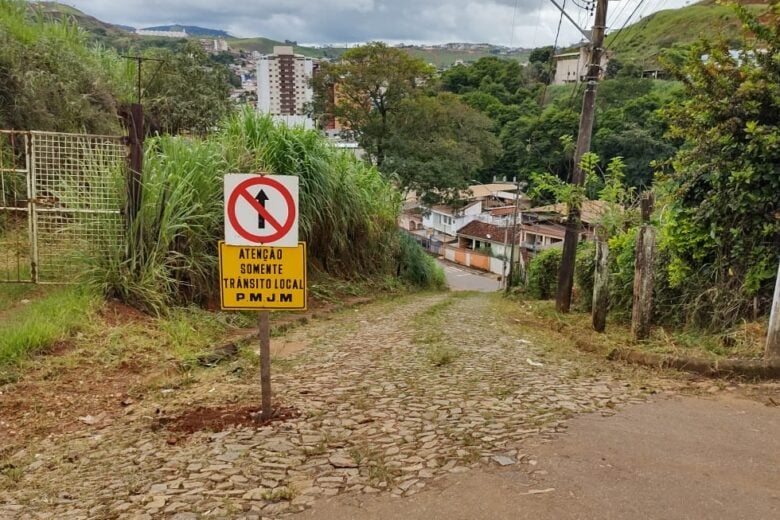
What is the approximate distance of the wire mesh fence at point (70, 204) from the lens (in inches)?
273

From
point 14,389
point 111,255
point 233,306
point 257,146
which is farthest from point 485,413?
point 257,146

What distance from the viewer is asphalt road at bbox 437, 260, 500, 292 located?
4166cm

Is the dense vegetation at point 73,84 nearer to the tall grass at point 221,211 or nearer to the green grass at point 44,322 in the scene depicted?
the tall grass at point 221,211

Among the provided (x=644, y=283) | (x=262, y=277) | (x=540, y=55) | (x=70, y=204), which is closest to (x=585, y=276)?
(x=644, y=283)

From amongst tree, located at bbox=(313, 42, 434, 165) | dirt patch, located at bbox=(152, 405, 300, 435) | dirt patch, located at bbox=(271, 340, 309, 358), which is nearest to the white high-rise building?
tree, located at bbox=(313, 42, 434, 165)

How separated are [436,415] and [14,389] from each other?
139 inches

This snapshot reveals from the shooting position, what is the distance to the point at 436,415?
4.27 metres

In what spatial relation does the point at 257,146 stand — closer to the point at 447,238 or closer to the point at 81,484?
the point at 81,484

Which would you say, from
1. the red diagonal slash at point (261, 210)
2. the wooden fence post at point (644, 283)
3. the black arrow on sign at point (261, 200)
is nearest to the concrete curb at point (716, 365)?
the wooden fence post at point (644, 283)

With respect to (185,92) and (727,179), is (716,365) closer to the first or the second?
(727,179)

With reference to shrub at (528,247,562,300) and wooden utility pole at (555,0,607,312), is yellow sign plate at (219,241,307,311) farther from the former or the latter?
shrub at (528,247,562,300)

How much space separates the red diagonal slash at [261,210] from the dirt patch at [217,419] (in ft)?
4.69

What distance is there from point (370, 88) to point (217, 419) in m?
25.4

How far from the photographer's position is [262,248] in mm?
3984
